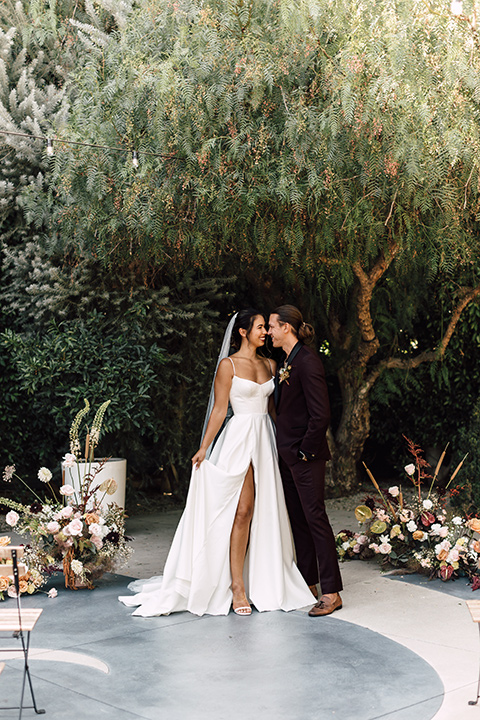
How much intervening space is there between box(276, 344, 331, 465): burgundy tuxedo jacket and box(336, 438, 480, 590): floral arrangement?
867mm

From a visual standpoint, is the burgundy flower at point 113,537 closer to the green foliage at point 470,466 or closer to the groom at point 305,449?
the groom at point 305,449

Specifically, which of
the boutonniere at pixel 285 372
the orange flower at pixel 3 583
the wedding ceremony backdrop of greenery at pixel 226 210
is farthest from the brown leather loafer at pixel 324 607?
the wedding ceremony backdrop of greenery at pixel 226 210

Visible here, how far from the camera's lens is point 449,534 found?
601 cm

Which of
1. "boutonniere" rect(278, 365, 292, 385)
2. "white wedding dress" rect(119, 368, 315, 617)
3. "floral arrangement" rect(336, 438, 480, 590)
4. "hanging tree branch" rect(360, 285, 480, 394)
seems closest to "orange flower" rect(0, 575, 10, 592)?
"white wedding dress" rect(119, 368, 315, 617)

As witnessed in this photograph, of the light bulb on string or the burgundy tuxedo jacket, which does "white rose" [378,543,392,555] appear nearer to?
the burgundy tuxedo jacket

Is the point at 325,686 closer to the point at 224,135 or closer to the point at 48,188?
the point at 224,135

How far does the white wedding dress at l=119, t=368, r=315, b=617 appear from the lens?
5.17 m

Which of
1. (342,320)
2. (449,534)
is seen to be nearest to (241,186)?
(449,534)

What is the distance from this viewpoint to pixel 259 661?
13.8 ft

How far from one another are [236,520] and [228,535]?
113 millimetres

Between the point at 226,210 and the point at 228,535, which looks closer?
the point at 228,535

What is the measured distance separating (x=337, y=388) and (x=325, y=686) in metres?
7.04

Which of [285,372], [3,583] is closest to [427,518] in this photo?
[285,372]

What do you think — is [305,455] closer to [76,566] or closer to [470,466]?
[76,566]
